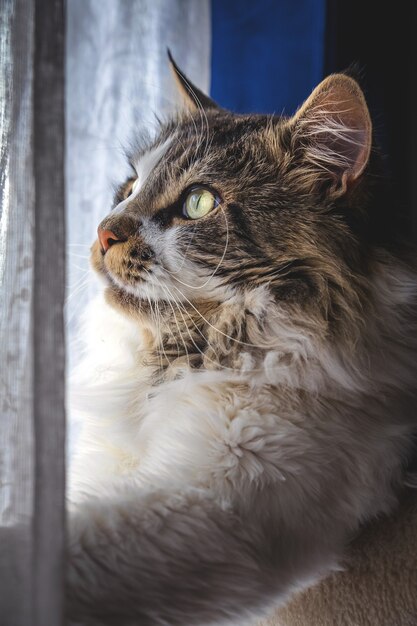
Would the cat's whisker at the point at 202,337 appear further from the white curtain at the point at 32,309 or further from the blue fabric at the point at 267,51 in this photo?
the blue fabric at the point at 267,51

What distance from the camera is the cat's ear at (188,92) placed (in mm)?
1245

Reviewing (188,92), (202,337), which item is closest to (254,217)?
(202,337)

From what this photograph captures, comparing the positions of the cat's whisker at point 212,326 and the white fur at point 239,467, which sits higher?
the cat's whisker at point 212,326

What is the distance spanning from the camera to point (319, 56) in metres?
1.41

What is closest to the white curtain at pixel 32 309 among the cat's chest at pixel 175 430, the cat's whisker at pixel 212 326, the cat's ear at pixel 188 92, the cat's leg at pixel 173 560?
the cat's leg at pixel 173 560

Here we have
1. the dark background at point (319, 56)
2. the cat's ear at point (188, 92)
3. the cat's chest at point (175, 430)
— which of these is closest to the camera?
the cat's chest at point (175, 430)

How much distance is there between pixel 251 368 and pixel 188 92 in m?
0.73

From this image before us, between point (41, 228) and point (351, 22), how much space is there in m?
1.30

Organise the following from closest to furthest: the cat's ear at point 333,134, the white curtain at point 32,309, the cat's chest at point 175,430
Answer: the white curtain at point 32,309
the cat's chest at point 175,430
the cat's ear at point 333,134

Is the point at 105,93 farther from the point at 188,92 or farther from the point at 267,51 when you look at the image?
the point at 267,51

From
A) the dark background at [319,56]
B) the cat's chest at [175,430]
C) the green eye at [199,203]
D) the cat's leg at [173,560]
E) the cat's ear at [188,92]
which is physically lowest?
the cat's leg at [173,560]

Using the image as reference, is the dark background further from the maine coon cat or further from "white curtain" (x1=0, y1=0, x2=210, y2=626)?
"white curtain" (x1=0, y1=0, x2=210, y2=626)

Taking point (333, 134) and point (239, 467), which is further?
point (333, 134)

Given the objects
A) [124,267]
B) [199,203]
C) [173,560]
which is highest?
[199,203]
